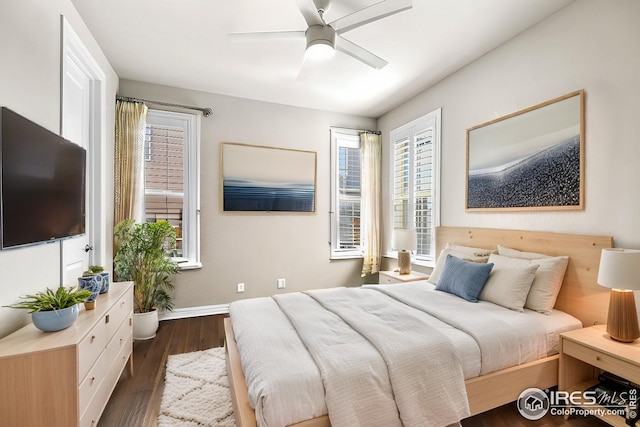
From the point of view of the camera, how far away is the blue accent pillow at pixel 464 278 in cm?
235

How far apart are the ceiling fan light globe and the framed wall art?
191cm

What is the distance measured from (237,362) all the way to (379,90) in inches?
132

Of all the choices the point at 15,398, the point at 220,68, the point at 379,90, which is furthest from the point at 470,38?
the point at 15,398

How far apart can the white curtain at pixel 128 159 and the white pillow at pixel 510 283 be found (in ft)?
11.9

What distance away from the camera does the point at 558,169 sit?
7.56ft

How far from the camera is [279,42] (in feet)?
8.70

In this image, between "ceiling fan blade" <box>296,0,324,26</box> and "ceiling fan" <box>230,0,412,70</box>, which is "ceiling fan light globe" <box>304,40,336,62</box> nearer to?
"ceiling fan" <box>230,0,412,70</box>

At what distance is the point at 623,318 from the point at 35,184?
11.4 feet

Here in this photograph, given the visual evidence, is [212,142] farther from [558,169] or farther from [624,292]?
[624,292]

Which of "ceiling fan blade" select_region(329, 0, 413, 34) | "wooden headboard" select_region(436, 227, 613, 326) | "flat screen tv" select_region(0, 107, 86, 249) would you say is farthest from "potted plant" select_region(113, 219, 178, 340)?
"wooden headboard" select_region(436, 227, 613, 326)

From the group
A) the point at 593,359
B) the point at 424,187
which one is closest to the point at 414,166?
the point at 424,187

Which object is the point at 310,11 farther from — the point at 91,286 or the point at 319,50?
the point at 91,286

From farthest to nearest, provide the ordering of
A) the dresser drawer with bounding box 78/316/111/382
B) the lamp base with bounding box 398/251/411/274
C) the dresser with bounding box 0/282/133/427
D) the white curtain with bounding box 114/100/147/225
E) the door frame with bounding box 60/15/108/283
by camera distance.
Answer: the lamp base with bounding box 398/251/411/274 < the white curtain with bounding box 114/100/147/225 < the door frame with bounding box 60/15/108/283 < the dresser drawer with bounding box 78/316/111/382 < the dresser with bounding box 0/282/133/427

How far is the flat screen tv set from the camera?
141 centimetres
